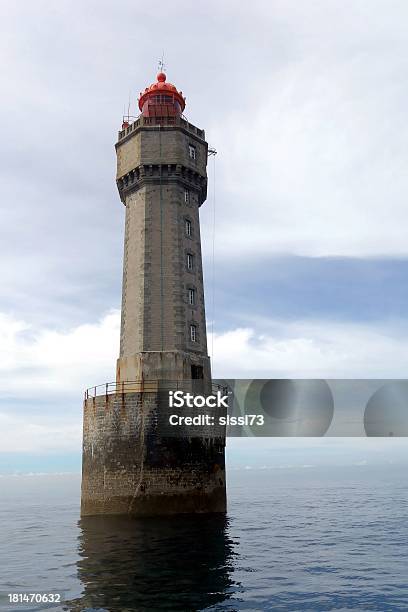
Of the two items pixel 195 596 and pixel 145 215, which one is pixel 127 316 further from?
Answer: pixel 195 596

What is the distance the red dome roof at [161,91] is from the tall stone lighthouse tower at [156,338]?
0.10m

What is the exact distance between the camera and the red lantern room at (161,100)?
42.4m

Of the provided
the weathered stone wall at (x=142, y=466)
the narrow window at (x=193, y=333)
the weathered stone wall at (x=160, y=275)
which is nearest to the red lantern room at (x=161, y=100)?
the weathered stone wall at (x=160, y=275)

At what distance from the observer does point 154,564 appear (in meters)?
21.4

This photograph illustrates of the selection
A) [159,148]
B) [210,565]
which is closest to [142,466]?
[210,565]

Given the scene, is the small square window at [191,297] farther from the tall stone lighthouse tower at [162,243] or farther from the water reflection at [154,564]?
the water reflection at [154,564]

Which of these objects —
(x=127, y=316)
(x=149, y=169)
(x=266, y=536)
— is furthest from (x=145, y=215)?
(x=266, y=536)

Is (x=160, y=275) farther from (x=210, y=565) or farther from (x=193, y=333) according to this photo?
(x=210, y=565)

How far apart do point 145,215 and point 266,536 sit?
22827 mm

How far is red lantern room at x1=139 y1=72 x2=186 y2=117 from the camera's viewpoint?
139ft

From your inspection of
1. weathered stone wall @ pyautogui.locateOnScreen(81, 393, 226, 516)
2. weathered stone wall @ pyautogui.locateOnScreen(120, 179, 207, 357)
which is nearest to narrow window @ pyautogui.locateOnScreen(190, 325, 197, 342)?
weathered stone wall @ pyautogui.locateOnScreen(120, 179, 207, 357)

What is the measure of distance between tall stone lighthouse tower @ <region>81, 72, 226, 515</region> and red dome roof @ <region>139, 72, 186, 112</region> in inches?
3.8

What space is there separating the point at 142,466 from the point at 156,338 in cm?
858

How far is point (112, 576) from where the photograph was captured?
779 inches
